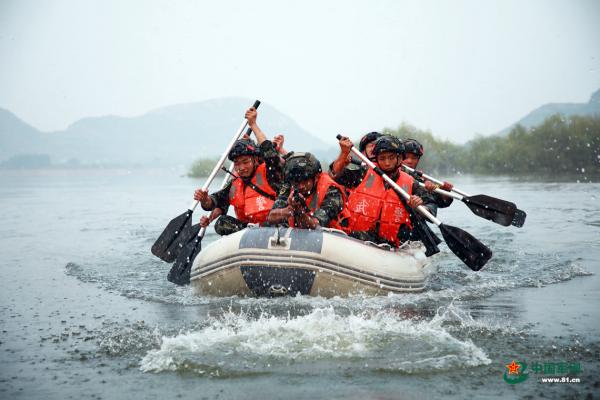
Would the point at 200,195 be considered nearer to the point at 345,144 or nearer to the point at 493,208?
the point at 345,144

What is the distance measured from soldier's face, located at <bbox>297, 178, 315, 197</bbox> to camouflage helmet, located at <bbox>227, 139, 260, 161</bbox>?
0.94 meters

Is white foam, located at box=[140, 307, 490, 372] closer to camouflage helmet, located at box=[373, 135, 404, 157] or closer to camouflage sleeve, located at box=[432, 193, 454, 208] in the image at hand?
camouflage helmet, located at box=[373, 135, 404, 157]

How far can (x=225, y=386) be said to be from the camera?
4.19 m

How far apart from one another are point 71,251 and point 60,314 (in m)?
5.03

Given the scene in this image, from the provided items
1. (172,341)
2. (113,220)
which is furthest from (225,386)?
(113,220)

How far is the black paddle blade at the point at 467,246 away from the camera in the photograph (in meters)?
7.25

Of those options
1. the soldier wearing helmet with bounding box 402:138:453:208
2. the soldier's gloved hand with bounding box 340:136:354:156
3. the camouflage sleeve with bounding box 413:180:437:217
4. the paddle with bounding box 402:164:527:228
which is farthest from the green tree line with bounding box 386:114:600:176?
the soldier's gloved hand with bounding box 340:136:354:156

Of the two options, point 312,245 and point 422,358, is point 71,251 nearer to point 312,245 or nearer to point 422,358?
point 312,245

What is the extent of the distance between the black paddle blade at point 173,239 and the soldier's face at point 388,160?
228 centimetres

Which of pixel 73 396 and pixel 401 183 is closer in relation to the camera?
pixel 73 396

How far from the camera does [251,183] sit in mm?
7344

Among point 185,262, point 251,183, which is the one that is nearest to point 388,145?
point 251,183

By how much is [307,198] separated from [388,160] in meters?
1.01

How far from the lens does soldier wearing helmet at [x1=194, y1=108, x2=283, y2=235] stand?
728cm
